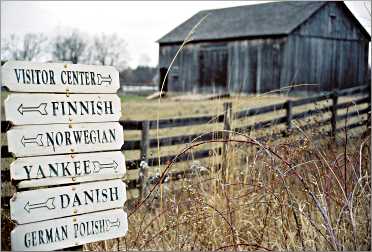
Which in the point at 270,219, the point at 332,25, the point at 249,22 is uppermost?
the point at 249,22

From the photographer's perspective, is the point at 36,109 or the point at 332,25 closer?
the point at 36,109

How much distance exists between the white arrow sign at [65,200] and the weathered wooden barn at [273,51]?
11.5 meters

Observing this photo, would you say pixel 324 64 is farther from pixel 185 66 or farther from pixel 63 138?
pixel 63 138

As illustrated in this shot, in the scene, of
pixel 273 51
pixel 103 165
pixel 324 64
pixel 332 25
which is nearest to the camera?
pixel 103 165

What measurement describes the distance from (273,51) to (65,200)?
44.6 feet

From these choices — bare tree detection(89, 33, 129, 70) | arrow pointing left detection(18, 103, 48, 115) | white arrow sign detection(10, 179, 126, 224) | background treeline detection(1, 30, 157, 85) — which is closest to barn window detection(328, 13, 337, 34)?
background treeline detection(1, 30, 157, 85)

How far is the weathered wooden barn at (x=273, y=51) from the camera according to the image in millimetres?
13727

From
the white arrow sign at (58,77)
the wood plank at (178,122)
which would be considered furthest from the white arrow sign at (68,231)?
the wood plank at (178,122)

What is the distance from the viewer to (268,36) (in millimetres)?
14578

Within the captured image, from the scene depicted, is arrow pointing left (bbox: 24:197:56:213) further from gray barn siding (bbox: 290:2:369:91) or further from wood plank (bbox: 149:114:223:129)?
gray barn siding (bbox: 290:2:369:91)

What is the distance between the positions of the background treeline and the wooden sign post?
0.17 metres

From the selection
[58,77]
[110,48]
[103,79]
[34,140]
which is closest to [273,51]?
[110,48]

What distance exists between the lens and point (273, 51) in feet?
47.5

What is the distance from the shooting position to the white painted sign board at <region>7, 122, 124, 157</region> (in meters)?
1.50
